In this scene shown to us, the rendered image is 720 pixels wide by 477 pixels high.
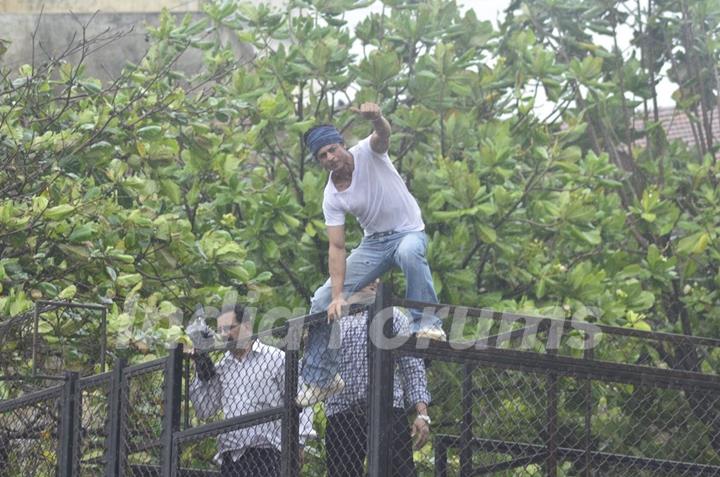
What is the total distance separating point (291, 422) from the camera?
6.63 meters

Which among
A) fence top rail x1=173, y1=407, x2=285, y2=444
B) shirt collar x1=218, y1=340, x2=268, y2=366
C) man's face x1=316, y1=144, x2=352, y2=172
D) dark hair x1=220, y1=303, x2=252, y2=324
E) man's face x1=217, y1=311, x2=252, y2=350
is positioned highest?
man's face x1=316, y1=144, x2=352, y2=172

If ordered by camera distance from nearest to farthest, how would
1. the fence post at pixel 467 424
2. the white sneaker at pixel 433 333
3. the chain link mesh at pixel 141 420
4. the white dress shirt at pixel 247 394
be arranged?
the fence post at pixel 467 424 → the white sneaker at pixel 433 333 → the white dress shirt at pixel 247 394 → the chain link mesh at pixel 141 420

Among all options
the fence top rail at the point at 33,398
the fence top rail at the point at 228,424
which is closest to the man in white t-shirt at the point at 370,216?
the fence top rail at the point at 228,424

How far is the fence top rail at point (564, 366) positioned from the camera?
6121 mm

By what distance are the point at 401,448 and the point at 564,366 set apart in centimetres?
77

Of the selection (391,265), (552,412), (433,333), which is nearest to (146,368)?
(391,265)

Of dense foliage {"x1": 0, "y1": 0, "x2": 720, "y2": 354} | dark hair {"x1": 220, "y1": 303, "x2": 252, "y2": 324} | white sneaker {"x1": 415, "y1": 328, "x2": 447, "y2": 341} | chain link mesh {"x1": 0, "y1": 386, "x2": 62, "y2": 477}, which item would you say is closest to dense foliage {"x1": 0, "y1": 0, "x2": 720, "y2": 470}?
dense foliage {"x1": 0, "y1": 0, "x2": 720, "y2": 354}

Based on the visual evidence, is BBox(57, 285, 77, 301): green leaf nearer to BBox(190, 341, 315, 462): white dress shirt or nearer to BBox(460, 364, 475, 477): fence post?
BBox(190, 341, 315, 462): white dress shirt

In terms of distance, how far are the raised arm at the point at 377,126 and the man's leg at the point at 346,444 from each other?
4.86 feet

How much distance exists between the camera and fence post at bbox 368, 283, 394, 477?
6.00 meters

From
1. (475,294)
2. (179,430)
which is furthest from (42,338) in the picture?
(475,294)

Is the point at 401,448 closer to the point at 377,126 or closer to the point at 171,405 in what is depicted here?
the point at 171,405

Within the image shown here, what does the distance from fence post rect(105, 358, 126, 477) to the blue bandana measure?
1.48 m

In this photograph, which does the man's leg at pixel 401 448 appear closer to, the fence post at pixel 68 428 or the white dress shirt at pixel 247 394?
the white dress shirt at pixel 247 394
